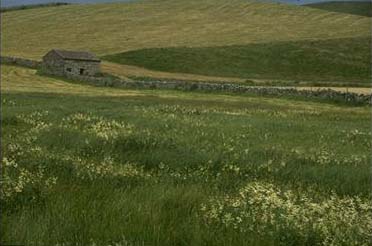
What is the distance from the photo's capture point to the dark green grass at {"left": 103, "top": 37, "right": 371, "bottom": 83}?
275 ft

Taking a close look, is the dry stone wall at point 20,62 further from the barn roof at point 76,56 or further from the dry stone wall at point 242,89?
the dry stone wall at point 242,89

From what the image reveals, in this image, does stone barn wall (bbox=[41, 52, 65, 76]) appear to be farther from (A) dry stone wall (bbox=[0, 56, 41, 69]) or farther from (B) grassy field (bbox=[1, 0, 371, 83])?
(B) grassy field (bbox=[1, 0, 371, 83])

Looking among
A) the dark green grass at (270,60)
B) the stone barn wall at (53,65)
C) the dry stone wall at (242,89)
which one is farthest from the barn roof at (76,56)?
the dark green grass at (270,60)

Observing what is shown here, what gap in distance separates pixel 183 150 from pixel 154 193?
16.8 ft

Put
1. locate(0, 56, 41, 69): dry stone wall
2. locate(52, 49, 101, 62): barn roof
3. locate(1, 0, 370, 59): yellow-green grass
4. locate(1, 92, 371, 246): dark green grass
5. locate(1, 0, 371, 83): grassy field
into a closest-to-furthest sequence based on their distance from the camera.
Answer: locate(1, 92, 371, 246): dark green grass < locate(52, 49, 101, 62): barn roof < locate(0, 56, 41, 69): dry stone wall < locate(1, 0, 371, 83): grassy field < locate(1, 0, 370, 59): yellow-green grass

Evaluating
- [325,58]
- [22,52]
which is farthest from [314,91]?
[22,52]

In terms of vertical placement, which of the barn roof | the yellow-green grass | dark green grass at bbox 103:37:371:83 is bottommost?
dark green grass at bbox 103:37:371:83

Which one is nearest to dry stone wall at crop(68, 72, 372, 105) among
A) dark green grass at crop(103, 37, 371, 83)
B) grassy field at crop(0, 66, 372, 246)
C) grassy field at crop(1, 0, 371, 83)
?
grassy field at crop(1, 0, 371, 83)

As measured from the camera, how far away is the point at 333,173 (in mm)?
11680

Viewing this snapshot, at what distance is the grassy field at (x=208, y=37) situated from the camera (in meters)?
86.1

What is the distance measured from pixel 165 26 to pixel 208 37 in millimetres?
12247

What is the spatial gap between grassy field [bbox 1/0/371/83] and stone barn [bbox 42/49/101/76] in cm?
655

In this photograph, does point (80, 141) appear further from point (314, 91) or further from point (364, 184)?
point (314, 91)

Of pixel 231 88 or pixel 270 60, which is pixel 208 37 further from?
pixel 231 88
